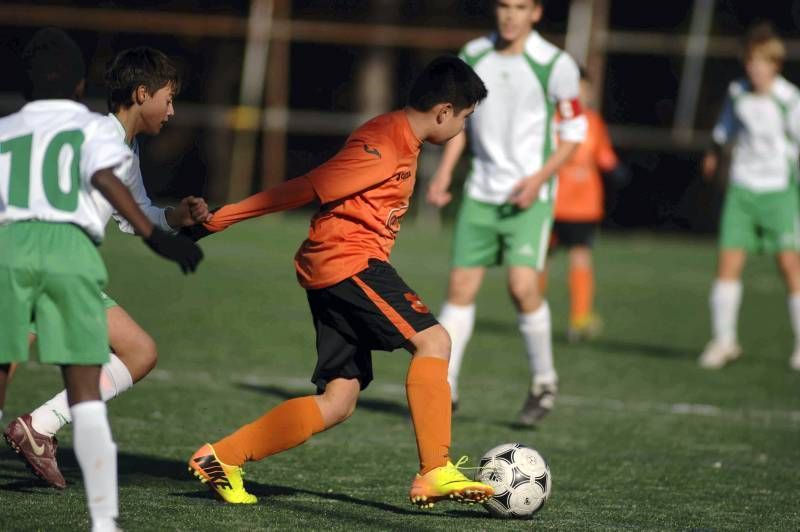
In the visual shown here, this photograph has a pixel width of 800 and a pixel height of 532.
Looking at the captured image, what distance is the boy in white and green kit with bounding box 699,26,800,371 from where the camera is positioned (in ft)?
34.8

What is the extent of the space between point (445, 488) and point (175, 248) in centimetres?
136

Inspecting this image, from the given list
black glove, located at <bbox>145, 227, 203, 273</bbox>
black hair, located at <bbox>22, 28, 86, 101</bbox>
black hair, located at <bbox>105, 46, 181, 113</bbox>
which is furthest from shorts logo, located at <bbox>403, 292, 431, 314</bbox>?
black hair, located at <bbox>22, 28, 86, 101</bbox>

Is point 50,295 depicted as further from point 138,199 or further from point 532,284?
point 532,284

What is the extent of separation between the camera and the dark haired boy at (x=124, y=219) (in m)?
5.11

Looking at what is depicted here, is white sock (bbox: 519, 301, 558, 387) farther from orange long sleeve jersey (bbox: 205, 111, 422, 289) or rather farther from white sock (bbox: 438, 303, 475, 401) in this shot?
orange long sleeve jersey (bbox: 205, 111, 422, 289)

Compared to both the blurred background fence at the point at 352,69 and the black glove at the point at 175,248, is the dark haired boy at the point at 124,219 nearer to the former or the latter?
the black glove at the point at 175,248

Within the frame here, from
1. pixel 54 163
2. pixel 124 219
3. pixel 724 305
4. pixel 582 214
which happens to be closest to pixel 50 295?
pixel 54 163

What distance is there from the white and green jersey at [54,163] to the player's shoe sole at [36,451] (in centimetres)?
130

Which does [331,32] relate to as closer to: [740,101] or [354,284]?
[740,101]

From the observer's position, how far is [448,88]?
5500mm

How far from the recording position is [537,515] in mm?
5547

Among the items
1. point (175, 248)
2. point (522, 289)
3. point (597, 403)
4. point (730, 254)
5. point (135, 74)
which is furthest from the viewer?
point (730, 254)

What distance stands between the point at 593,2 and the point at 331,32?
429 cm

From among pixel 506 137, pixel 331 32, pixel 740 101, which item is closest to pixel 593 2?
pixel 331 32
